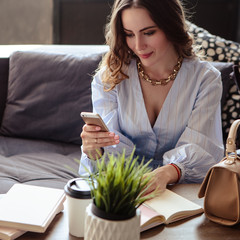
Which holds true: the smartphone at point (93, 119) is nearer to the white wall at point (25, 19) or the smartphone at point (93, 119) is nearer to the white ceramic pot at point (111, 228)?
the white ceramic pot at point (111, 228)

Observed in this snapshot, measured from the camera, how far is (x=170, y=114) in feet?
5.98

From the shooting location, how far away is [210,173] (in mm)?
1205

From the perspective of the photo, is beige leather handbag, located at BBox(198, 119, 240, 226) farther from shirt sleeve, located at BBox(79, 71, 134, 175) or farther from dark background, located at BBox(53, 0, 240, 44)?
dark background, located at BBox(53, 0, 240, 44)

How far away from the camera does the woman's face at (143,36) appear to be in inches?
66.4

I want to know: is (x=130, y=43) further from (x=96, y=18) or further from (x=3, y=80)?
(x=96, y=18)

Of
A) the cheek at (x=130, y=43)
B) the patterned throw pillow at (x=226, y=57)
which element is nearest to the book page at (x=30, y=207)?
the cheek at (x=130, y=43)

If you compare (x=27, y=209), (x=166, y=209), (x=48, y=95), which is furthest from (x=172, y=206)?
(x=48, y=95)

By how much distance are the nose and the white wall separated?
2.34 m

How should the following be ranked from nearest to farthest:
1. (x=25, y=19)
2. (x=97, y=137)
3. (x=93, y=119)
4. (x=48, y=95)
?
1. (x=93, y=119)
2. (x=97, y=137)
3. (x=48, y=95)
4. (x=25, y=19)

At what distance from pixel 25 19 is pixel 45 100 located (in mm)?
1715

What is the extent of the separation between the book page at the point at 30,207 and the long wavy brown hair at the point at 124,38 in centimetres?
66

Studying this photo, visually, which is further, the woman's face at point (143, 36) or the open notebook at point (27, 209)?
the woman's face at point (143, 36)

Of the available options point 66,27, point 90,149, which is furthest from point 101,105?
point 66,27

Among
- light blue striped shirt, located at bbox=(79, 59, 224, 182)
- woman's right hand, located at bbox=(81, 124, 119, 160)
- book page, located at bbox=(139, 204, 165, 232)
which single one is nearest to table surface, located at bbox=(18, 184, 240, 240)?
book page, located at bbox=(139, 204, 165, 232)
